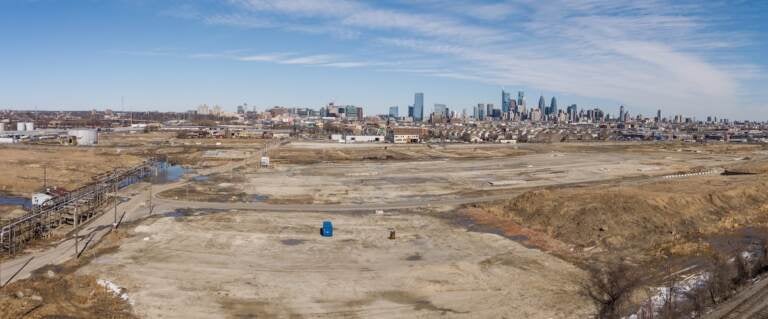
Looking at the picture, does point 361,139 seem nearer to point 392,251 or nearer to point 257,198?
point 257,198

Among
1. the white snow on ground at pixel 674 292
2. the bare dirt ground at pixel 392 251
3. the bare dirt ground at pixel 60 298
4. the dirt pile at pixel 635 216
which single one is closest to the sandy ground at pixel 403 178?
the bare dirt ground at pixel 392 251

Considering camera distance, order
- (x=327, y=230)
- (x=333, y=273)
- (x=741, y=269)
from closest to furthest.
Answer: (x=333, y=273), (x=741, y=269), (x=327, y=230)

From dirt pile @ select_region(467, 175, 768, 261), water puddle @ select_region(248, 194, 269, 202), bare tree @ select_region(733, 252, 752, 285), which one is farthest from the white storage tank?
bare tree @ select_region(733, 252, 752, 285)

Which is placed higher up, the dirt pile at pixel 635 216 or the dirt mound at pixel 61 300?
the dirt pile at pixel 635 216

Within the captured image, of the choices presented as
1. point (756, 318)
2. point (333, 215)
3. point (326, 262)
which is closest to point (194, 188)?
point (333, 215)

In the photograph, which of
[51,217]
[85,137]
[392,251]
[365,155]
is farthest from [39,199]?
[85,137]

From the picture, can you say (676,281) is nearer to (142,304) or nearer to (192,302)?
(192,302)

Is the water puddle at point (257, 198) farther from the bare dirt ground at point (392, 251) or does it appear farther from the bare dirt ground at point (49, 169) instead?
the bare dirt ground at point (49, 169)
